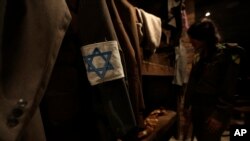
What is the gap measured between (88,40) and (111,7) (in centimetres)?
22

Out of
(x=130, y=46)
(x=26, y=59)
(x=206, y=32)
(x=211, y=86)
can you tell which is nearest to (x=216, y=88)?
(x=211, y=86)

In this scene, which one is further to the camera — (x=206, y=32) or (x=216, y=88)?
(x=206, y=32)

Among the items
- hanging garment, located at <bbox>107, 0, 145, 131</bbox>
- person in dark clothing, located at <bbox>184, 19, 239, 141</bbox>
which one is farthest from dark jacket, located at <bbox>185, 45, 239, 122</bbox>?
hanging garment, located at <bbox>107, 0, 145, 131</bbox>

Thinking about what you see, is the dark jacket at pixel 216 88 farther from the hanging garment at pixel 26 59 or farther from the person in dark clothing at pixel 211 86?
the hanging garment at pixel 26 59

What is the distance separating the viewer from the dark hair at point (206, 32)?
1.59 m

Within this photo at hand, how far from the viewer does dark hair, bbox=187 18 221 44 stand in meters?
1.59

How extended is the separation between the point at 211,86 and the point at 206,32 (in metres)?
0.45

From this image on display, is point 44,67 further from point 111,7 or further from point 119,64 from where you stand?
point 111,7

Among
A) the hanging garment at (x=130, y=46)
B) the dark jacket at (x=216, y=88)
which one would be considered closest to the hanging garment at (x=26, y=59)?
the hanging garment at (x=130, y=46)

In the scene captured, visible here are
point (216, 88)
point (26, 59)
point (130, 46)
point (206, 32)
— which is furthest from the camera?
point (206, 32)

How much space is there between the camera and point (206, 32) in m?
1.63

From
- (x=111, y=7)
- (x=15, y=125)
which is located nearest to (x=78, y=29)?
(x=111, y=7)

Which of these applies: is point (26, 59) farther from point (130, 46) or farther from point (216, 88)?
point (216, 88)

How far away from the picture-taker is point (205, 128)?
4.78 feet
